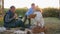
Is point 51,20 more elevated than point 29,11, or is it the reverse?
point 29,11

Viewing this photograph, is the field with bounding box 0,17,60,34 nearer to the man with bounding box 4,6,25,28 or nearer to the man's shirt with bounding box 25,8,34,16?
the man with bounding box 4,6,25,28

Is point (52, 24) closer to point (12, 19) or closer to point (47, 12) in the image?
point (47, 12)

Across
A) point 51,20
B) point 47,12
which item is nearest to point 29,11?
point 47,12

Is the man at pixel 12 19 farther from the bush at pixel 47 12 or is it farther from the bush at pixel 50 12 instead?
the bush at pixel 50 12

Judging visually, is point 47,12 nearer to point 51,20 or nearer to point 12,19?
point 51,20

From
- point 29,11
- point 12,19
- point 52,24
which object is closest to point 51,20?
point 52,24

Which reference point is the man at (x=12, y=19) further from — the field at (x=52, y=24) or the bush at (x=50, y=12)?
the bush at (x=50, y=12)

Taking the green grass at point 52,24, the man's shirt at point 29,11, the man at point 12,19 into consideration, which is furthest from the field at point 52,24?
the man's shirt at point 29,11

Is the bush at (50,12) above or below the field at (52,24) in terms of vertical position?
above

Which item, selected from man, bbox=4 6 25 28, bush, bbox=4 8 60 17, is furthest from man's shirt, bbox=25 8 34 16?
man, bbox=4 6 25 28

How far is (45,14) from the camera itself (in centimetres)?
326

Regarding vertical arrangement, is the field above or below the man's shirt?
below

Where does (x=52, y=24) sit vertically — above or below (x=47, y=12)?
below

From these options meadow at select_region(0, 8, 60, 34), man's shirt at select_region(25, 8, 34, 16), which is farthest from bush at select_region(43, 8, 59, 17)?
man's shirt at select_region(25, 8, 34, 16)
